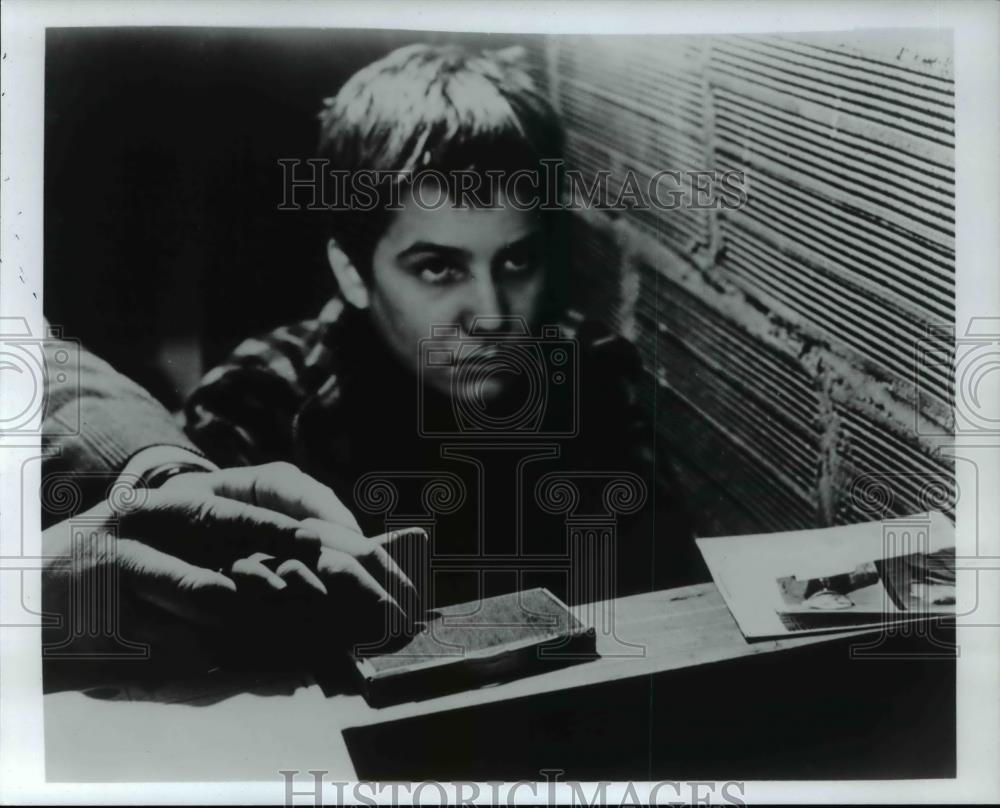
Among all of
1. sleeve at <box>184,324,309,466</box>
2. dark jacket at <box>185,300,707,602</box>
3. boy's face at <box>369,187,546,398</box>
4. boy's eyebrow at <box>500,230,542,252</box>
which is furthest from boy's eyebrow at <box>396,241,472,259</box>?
sleeve at <box>184,324,309,466</box>

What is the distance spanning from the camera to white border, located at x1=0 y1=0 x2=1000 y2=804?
217 centimetres

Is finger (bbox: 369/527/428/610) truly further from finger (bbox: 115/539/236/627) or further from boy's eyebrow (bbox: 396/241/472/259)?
boy's eyebrow (bbox: 396/241/472/259)

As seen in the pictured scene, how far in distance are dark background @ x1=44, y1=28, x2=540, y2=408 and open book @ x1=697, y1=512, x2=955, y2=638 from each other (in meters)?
1.30

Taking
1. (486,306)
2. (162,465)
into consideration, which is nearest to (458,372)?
(486,306)

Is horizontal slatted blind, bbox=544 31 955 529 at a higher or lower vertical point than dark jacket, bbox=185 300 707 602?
higher

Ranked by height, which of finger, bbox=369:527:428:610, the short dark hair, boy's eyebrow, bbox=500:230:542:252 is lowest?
finger, bbox=369:527:428:610

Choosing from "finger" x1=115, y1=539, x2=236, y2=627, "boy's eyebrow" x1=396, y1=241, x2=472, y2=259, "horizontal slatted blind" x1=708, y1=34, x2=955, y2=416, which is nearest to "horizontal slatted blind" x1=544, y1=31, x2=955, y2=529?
"horizontal slatted blind" x1=708, y1=34, x2=955, y2=416

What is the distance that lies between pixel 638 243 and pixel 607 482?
62 cm

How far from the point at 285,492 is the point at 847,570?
4.79ft

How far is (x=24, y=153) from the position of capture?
2.17 meters

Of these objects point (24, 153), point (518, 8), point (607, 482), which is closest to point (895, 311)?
point (607, 482)

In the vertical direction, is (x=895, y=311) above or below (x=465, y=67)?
below

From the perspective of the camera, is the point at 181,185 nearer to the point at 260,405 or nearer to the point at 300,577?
the point at 260,405

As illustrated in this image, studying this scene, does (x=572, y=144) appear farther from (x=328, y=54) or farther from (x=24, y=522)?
(x=24, y=522)
